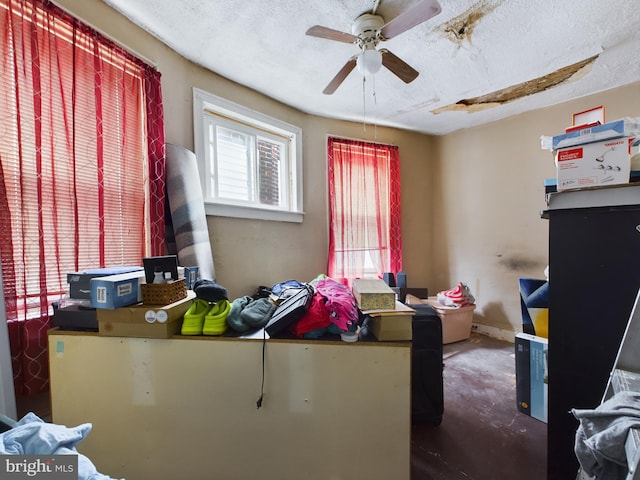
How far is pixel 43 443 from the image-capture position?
0.72 metres

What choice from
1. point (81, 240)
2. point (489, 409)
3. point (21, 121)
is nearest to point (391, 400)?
point (489, 409)

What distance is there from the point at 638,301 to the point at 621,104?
2672 mm

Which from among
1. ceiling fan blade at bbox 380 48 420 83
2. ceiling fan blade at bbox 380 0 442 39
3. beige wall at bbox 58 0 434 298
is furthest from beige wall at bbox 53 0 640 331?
ceiling fan blade at bbox 380 0 442 39

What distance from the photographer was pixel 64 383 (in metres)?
1.14

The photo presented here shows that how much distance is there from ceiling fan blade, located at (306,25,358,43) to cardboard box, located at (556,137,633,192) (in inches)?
48.3

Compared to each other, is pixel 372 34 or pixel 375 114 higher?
pixel 375 114

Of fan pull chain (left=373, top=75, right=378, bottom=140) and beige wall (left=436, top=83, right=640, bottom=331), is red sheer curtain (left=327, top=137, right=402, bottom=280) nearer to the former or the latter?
fan pull chain (left=373, top=75, right=378, bottom=140)

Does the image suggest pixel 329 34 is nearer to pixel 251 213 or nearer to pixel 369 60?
pixel 369 60

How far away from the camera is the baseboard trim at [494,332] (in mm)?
2889

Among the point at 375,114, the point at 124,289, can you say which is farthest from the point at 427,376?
the point at 375,114

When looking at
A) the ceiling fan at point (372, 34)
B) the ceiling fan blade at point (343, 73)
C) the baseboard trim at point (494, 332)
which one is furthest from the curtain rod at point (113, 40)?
the baseboard trim at point (494, 332)

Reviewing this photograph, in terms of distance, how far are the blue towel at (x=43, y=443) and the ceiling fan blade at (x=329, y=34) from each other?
198 cm

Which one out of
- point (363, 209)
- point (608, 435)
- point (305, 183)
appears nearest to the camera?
point (608, 435)

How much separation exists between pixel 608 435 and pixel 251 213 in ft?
7.66
